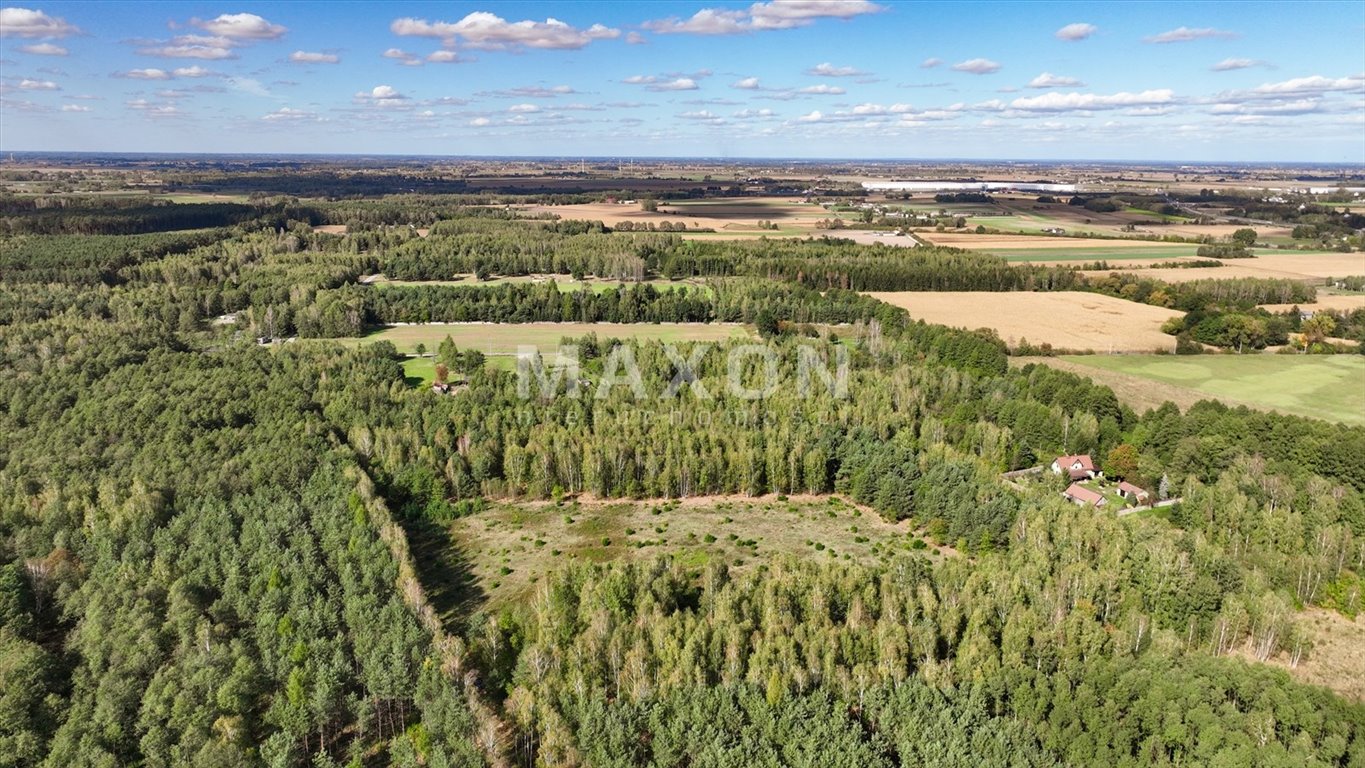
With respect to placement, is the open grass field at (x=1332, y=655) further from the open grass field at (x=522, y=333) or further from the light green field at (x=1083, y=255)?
the light green field at (x=1083, y=255)

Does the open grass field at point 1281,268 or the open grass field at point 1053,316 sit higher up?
the open grass field at point 1281,268

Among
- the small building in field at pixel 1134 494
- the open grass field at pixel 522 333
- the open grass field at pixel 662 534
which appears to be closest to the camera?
the open grass field at pixel 662 534

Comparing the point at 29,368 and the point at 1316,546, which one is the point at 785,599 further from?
the point at 29,368

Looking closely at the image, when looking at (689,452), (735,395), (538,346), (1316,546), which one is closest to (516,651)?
(689,452)

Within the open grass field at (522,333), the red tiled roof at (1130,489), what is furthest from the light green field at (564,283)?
the red tiled roof at (1130,489)

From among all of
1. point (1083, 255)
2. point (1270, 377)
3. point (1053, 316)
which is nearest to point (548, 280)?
point (1053, 316)

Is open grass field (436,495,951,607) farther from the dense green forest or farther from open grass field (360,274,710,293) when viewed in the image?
open grass field (360,274,710,293)
